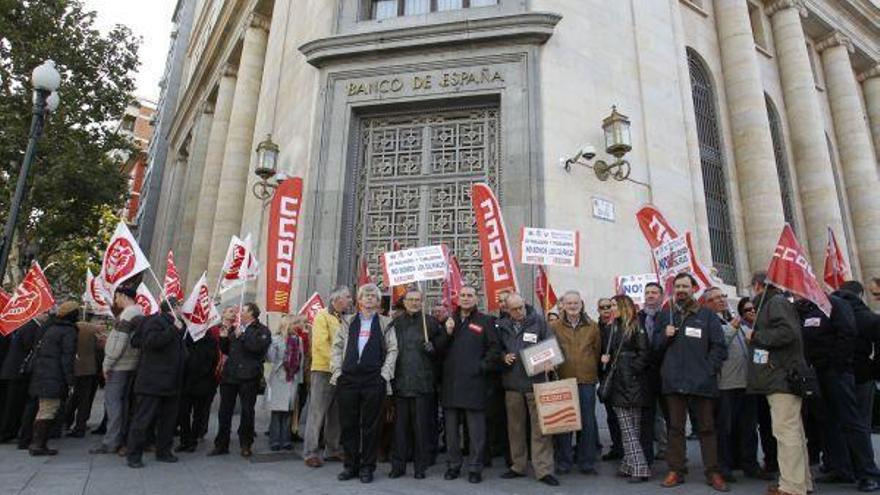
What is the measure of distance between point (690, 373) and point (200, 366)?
20.3ft

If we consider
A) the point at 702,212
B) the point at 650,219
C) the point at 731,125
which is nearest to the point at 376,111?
the point at 650,219

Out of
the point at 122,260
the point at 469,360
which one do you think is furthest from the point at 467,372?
the point at 122,260

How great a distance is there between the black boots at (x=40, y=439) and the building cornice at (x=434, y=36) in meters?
8.58

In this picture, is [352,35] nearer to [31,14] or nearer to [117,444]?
[117,444]

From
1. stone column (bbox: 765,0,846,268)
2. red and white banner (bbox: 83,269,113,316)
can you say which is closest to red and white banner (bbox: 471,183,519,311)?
red and white banner (bbox: 83,269,113,316)

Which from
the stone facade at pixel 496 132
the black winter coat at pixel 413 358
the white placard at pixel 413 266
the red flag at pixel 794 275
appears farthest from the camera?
the stone facade at pixel 496 132

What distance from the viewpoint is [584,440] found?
20.3 feet

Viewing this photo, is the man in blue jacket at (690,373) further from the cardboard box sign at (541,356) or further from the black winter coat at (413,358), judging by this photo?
the black winter coat at (413,358)

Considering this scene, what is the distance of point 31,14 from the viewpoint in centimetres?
1933

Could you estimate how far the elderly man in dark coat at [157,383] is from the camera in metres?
6.35

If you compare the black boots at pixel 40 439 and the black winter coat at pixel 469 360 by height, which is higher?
the black winter coat at pixel 469 360

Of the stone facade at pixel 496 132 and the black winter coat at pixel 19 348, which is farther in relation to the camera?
the stone facade at pixel 496 132

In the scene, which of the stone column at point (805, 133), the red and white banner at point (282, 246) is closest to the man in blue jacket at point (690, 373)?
the red and white banner at point (282, 246)

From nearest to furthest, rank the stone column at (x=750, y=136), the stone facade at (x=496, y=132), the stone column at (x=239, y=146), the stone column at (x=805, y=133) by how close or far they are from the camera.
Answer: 1. the stone facade at (x=496, y=132)
2. the stone column at (x=750, y=136)
3. the stone column at (x=239, y=146)
4. the stone column at (x=805, y=133)
